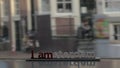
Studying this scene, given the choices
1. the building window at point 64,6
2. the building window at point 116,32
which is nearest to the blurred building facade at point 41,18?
the building window at point 64,6

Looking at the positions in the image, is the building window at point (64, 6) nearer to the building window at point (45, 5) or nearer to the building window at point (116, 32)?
the building window at point (45, 5)

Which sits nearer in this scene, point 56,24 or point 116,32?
point 116,32

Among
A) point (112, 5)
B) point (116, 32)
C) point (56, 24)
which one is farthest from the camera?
point (56, 24)

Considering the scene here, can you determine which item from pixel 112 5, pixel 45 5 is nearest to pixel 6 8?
pixel 45 5

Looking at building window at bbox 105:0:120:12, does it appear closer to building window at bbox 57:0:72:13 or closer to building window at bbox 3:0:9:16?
building window at bbox 57:0:72:13

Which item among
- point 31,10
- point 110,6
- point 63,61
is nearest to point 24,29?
point 31,10

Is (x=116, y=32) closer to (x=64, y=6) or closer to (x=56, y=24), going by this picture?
(x=64, y=6)

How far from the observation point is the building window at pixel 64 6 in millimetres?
27062

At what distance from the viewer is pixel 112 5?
84.5 feet

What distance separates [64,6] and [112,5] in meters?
3.02

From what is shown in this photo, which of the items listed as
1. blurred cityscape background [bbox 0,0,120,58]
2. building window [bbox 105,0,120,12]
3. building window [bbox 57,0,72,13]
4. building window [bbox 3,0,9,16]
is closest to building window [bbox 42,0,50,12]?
blurred cityscape background [bbox 0,0,120,58]

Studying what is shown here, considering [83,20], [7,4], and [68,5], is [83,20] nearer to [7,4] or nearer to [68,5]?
[68,5]

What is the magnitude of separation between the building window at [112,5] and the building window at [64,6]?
7.73ft

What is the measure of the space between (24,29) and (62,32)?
2.74 metres
